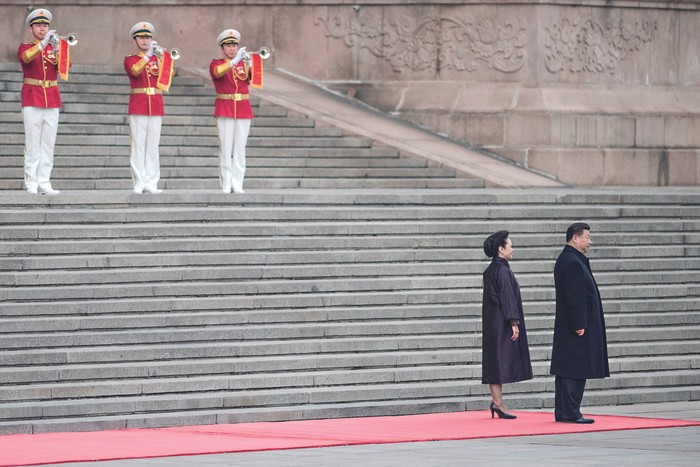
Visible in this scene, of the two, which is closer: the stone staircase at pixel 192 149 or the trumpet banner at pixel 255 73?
the trumpet banner at pixel 255 73

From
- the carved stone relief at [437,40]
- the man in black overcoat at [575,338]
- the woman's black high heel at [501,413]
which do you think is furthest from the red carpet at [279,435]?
the carved stone relief at [437,40]

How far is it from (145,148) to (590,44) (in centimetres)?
885

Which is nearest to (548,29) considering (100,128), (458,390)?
(100,128)

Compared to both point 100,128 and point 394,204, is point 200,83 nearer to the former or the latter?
point 100,128

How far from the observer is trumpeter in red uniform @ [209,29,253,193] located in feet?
58.7

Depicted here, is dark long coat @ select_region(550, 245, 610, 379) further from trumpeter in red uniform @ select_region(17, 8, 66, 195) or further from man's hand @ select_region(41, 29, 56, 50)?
man's hand @ select_region(41, 29, 56, 50)

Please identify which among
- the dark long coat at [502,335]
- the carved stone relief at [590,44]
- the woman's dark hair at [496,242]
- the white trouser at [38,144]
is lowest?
the dark long coat at [502,335]

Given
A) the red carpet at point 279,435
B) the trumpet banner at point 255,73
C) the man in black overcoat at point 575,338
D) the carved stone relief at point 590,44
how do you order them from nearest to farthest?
1. the red carpet at point 279,435
2. the man in black overcoat at point 575,338
3. the trumpet banner at point 255,73
4. the carved stone relief at point 590,44

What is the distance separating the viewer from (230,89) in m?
18.0

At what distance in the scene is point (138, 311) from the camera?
14.3m

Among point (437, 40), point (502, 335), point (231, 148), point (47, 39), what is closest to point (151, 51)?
point (47, 39)

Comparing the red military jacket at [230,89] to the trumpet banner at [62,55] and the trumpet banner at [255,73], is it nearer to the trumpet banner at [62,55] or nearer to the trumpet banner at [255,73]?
the trumpet banner at [255,73]

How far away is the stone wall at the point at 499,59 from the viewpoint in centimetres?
2311

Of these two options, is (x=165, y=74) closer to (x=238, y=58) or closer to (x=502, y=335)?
(x=238, y=58)
